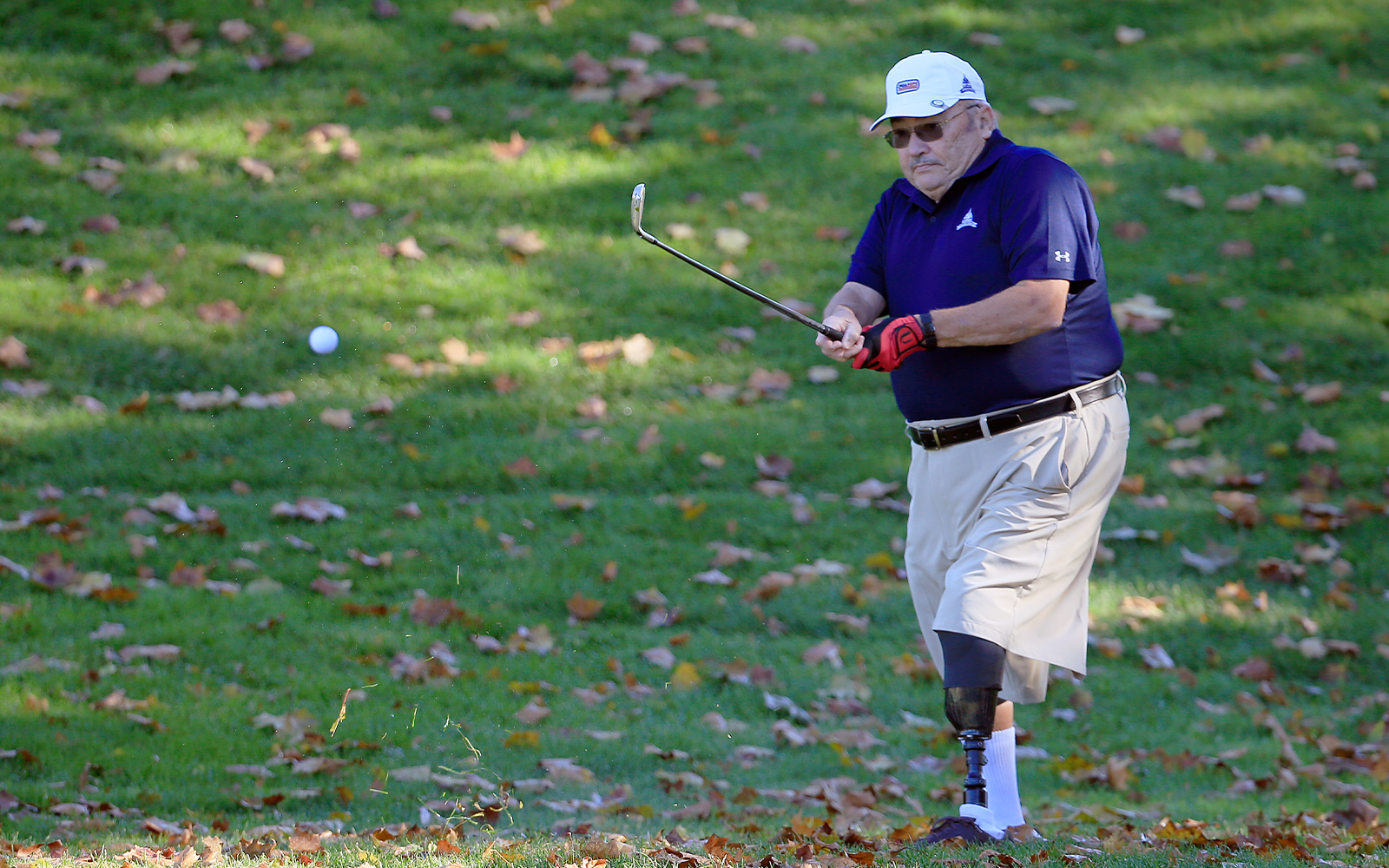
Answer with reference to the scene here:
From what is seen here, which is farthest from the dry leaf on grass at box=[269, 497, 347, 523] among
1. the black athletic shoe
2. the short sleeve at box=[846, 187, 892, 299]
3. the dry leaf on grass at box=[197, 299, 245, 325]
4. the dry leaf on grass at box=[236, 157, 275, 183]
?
the black athletic shoe

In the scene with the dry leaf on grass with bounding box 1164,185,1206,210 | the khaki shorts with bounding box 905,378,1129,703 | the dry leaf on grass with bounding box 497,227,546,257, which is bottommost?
the dry leaf on grass with bounding box 497,227,546,257

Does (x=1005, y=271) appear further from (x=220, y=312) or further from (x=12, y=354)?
(x=12, y=354)

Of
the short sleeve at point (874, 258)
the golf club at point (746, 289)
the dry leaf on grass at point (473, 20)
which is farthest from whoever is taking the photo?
the dry leaf on grass at point (473, 20)

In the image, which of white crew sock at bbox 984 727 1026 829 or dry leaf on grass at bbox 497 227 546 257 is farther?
dry leaf on grass at bbox 497 227 546 257

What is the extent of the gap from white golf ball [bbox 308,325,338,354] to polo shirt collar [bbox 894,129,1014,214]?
5311 mm

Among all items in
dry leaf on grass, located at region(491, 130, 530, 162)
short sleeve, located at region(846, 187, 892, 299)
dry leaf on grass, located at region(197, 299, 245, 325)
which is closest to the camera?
short sleeve, located at region(846, 187, 892, 299)

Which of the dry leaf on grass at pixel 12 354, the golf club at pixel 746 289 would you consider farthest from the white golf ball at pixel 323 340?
the golf club at pixel 746 289

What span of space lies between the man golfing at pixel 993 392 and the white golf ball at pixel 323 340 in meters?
5.23

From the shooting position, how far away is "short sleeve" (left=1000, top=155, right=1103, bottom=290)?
3992mm

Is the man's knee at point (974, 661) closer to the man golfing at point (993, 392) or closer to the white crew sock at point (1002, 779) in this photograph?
the man golfing at point (993, 392)

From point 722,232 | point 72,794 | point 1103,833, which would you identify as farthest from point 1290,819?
point 722,232

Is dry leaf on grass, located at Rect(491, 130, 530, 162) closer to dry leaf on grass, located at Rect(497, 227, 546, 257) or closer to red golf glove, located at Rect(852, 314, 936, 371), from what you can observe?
dry leaf on grass, located at Rect(497, 227, 546, 257)

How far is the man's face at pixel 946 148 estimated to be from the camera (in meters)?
4.29

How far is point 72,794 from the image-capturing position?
4895mm
